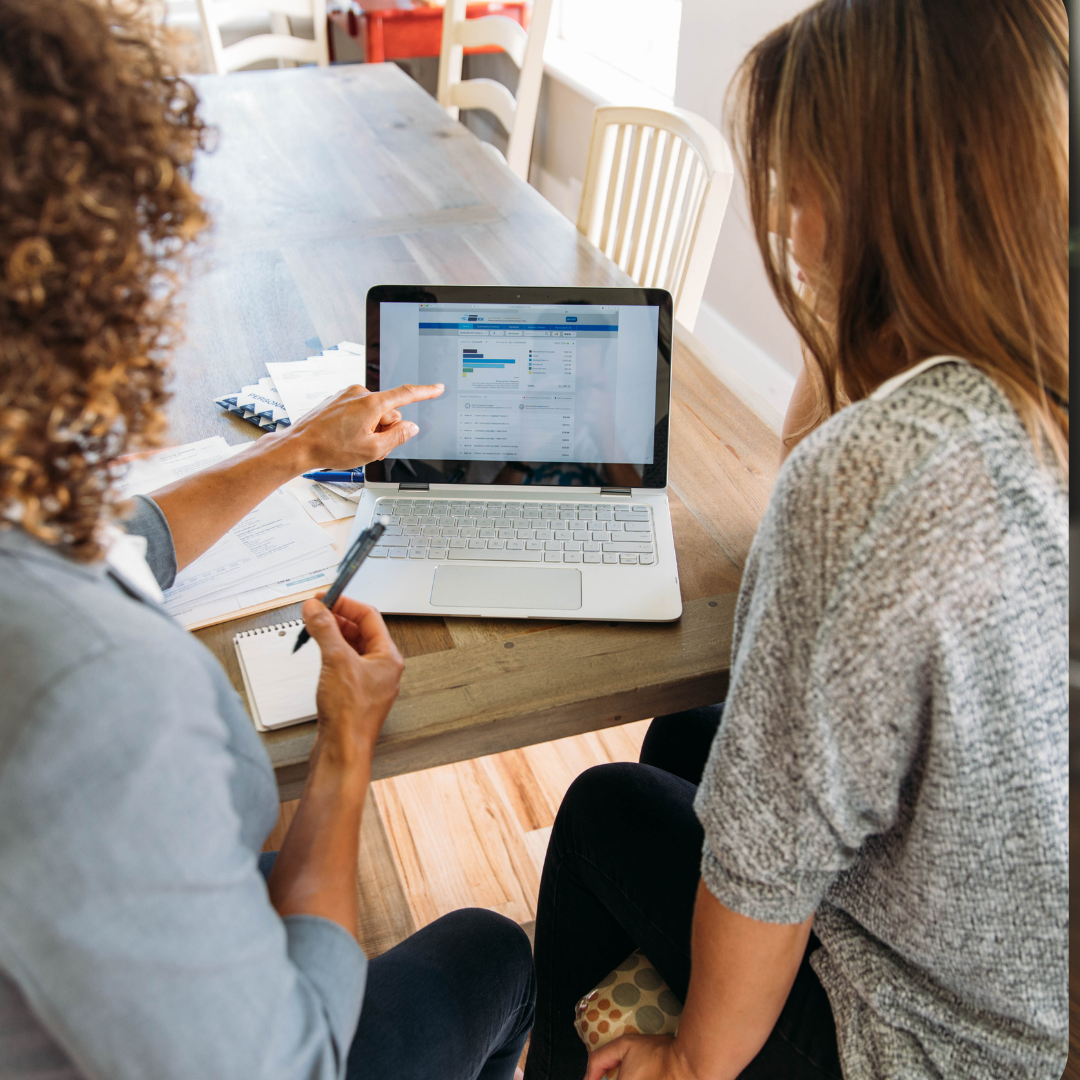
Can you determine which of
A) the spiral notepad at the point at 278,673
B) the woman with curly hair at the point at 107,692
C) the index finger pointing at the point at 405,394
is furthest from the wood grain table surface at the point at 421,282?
the index finger pointing at the point at 405,394

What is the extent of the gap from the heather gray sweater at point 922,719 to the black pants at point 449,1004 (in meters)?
0.29

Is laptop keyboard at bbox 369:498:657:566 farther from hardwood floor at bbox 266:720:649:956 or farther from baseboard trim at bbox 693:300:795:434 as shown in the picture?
baseboard trim at bbox 693:300:795:434

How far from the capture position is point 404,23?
3719mm

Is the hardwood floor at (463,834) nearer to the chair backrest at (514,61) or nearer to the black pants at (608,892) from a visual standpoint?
the black pants at (608,892)

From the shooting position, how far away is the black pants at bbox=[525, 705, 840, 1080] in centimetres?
86

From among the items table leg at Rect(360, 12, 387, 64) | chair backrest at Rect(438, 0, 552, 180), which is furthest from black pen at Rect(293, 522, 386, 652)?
table leg at Rect(360, 12, 387, 64)

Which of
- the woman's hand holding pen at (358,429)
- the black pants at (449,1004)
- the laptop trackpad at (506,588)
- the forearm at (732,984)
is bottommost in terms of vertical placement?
the black pants at (449,1004)

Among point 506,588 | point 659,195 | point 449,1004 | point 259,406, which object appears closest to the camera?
point 449,1004

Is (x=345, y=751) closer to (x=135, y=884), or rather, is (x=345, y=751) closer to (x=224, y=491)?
(x=135, y=884)

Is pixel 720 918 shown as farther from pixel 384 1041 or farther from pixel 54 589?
pixel 54 589

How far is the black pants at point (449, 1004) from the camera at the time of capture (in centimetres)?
77

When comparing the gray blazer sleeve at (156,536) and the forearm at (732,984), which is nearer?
the forearm at (732,984)

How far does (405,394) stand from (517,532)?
186mm

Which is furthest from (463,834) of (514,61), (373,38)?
(373,38)
